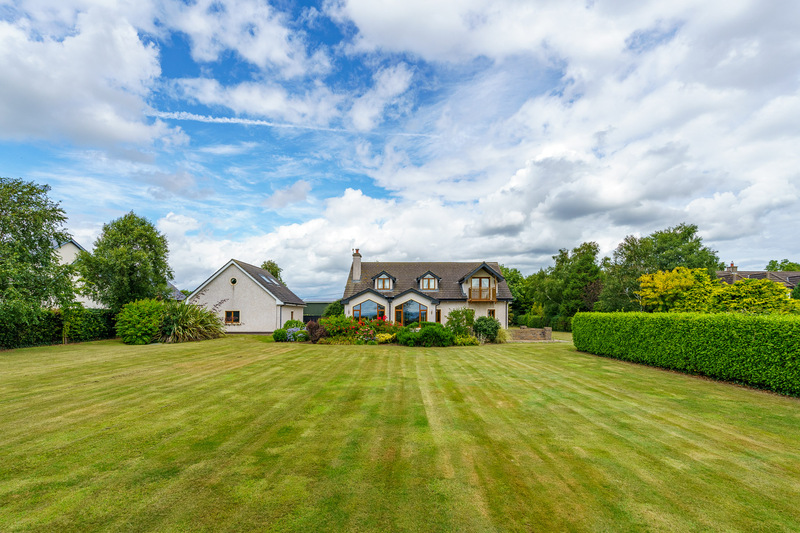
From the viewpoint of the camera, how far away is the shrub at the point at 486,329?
21.4 meters

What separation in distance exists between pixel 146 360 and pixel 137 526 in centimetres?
1188

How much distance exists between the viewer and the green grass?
11.3 ft

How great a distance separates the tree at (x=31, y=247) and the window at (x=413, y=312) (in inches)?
757

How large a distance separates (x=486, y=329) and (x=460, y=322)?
68.2 inches

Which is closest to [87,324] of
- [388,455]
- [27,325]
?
[27,325]

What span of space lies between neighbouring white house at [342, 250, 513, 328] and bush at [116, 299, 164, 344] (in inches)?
475

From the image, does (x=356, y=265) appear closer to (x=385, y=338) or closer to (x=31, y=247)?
(x=385, y=338)

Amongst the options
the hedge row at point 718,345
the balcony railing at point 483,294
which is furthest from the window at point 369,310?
the hedge row at point 718,345

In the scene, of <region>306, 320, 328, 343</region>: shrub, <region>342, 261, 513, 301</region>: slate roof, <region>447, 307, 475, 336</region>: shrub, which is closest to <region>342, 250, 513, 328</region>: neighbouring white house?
<region>342, 261, 513, 301</region>: slate roof

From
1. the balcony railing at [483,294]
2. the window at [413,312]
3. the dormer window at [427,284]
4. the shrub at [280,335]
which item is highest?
the dormer window at [427,284]

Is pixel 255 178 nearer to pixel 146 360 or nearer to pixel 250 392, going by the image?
pixel 146 360

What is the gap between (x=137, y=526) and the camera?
3191 millimetres

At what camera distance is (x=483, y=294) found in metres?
30.2

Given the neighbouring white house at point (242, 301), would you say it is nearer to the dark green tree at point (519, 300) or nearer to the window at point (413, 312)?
the window at point (413, 312)
